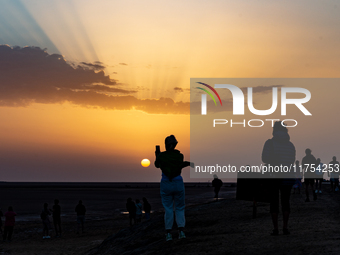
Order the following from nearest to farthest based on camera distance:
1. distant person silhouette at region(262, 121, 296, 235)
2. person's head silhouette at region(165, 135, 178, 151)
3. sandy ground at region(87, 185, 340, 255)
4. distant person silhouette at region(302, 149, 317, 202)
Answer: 1. sandy ground at region(87, 185, 340, 255)
2. distant person silhouette at region(262, 121, 296, 235)
3. person's head silhouette at region(165, 135, 178, 151)
4. distant person silhouette at region(302, 149, 317, 202)

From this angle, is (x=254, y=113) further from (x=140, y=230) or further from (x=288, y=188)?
(x=288, y=188)

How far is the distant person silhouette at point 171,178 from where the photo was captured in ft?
25.7

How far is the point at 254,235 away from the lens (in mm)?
8328

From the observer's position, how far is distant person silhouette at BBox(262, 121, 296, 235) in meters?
7.82

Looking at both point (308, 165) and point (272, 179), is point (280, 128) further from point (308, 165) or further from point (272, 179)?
point (308, 165)

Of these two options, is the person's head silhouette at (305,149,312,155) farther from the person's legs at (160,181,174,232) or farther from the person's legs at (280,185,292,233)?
→ the person's legs at (160,181,174,232)

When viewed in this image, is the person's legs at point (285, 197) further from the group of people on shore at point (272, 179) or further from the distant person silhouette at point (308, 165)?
the distant person silhouette at point (308, 165)

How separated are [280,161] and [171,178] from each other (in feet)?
7.42

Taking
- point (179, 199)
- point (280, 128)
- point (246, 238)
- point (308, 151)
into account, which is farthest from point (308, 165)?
point (179, 199)

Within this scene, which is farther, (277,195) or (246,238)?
(246,238)

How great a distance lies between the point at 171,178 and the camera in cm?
784

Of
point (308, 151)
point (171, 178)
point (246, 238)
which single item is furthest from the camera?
point (308, 151)

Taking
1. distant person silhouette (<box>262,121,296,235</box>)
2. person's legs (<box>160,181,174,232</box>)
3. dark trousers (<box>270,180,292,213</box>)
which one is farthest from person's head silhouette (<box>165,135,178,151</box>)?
dark trousers (<box>270,180,292,213</box>)

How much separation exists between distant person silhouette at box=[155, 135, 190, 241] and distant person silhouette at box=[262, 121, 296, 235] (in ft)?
5.69
